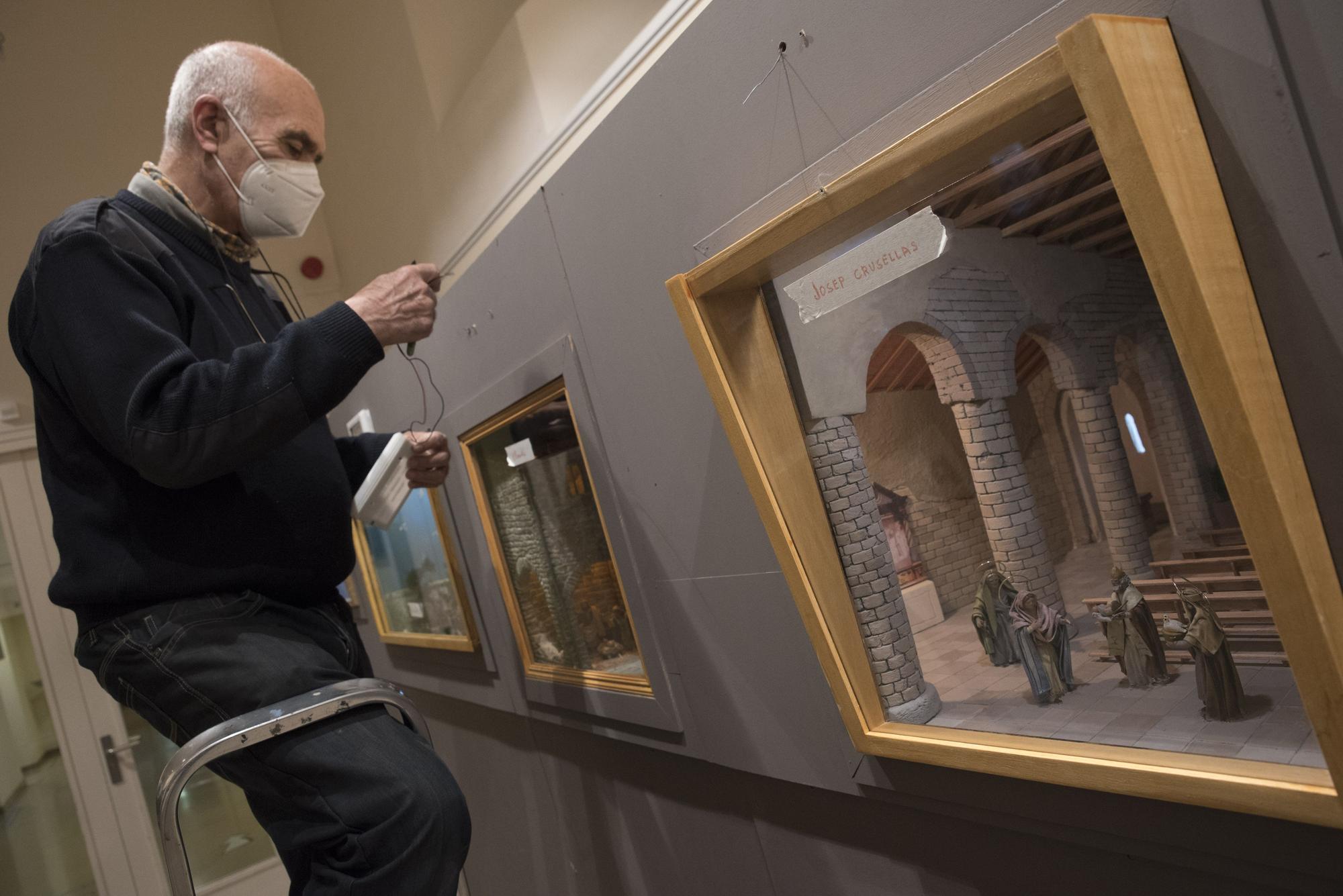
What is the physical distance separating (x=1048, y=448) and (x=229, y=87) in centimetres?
175

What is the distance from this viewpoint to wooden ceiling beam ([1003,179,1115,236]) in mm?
958

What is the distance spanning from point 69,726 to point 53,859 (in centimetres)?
67

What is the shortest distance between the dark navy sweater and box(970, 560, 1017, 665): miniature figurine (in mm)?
1023

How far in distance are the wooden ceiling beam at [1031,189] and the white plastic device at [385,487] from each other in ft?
5.22

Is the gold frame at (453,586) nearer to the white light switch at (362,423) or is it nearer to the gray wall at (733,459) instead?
the gray wall at (733,459)

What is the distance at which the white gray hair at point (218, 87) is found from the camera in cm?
187

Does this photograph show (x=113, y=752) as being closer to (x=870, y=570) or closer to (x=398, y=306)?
(x=398, y=306)

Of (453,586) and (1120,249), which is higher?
(1120,249)

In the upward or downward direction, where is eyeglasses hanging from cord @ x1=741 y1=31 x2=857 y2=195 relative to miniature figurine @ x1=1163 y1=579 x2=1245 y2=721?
upward

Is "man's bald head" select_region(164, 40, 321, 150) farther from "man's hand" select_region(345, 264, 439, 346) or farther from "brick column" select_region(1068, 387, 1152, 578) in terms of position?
"brick column" select_region(1068, 387, 1152, 578)

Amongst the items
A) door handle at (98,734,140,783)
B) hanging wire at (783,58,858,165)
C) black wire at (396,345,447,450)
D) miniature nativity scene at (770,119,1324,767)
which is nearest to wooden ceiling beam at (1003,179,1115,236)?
miniature nativity scene at (770,119,1324,767)

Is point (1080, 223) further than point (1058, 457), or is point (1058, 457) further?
point (1058, 457)

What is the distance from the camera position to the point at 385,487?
7.48ft

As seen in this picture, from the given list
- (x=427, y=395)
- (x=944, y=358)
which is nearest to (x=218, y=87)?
(x=427, y=395)
